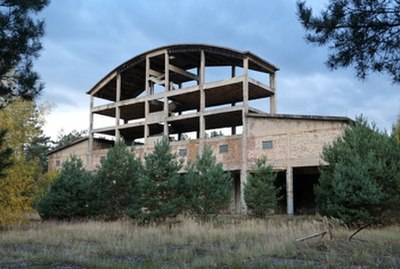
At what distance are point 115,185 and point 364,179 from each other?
44.5 ft

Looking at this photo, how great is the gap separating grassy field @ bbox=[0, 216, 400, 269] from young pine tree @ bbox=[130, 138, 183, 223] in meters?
4.14

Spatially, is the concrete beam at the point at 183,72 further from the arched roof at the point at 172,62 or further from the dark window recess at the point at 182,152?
the dark window recess at the point at 182,152

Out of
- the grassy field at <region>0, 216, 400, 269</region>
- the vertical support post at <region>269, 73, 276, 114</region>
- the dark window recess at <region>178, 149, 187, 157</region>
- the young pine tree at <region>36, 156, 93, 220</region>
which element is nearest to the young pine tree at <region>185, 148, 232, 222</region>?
the grassy field at <region>0, 216, 400, 269</region>

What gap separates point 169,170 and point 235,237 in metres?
7.50

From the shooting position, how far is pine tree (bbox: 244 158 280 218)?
23812mm

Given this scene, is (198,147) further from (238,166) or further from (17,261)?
(17,261)

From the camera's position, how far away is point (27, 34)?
10055 mm

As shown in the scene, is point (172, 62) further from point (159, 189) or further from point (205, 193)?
point (159, 189)

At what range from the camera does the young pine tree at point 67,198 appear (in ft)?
75.3

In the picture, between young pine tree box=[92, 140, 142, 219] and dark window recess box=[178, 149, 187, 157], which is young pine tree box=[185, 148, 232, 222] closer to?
young pine tree box=[92, 140, 142, 219]

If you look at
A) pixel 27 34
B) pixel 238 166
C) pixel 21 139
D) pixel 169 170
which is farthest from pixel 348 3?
pixel 21 139

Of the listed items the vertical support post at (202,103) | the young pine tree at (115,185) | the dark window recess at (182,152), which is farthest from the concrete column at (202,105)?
the young pine tree at (115,185)

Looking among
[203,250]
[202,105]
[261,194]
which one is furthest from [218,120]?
[203,250]

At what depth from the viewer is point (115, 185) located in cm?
2392
